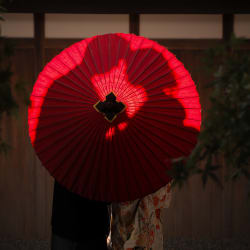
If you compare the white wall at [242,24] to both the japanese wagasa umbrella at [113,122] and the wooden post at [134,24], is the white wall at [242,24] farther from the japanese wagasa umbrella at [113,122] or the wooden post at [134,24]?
the japanese wagasa umbrella at [113,122]

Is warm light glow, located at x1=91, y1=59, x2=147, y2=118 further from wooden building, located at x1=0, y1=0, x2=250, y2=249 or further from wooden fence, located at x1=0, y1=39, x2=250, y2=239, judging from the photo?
wooden fence, located at x1=0, y1=39, x2=250, y2=239

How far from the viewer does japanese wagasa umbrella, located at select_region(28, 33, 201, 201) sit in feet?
6.33

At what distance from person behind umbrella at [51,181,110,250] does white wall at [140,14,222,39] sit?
2993mm

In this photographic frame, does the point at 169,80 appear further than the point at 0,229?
No

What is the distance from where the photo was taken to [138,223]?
2.42m

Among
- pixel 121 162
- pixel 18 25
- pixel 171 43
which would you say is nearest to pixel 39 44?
pixel 18 25

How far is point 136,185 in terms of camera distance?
2.00 m

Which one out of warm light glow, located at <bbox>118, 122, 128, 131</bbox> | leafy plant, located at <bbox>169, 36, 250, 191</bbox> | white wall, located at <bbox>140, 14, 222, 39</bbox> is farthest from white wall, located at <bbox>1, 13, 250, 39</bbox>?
leafy plant, located at <bbox>169, 36, 250, 191</bbox>

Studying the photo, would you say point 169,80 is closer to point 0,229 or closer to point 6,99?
point 6,99

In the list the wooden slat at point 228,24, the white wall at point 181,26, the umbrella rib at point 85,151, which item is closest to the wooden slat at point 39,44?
the white wall at point 181,26
